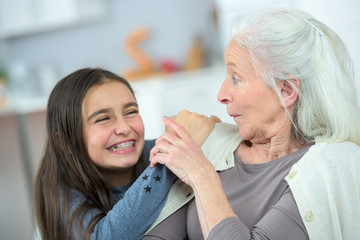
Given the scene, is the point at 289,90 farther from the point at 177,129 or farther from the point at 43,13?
the point at 43,13

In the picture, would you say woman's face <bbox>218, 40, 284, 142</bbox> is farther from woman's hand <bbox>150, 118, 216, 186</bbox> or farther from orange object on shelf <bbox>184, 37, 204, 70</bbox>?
orange object on shelf <bbox>184, 37, 204, 70</bbox>

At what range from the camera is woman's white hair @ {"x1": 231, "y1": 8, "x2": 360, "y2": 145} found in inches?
45.6

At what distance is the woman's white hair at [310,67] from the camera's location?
116 centimetres

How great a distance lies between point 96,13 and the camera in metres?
4.57

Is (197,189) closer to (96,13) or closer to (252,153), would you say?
(252,153)

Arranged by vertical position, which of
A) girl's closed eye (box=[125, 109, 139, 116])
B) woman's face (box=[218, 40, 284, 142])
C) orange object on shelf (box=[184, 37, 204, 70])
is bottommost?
orange object on shelf (box=[184, 37, 204, 70])

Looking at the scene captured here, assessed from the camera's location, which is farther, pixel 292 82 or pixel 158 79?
pixel 158 79

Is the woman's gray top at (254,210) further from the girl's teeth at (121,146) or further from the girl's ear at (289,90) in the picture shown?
the girl's teeth at (121,146)

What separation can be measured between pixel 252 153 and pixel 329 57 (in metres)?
0.36

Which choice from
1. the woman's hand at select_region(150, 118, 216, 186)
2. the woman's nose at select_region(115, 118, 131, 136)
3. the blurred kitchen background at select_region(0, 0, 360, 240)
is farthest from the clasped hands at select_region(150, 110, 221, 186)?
the blurred kitchen background at select_region(0, 0, 360, 240)

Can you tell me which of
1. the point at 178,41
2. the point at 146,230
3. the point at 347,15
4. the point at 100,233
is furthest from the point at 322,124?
the point at 178,41

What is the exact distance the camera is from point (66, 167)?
138cm

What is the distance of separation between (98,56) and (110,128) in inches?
141

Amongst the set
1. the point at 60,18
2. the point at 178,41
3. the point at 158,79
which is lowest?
the point at 158,79
